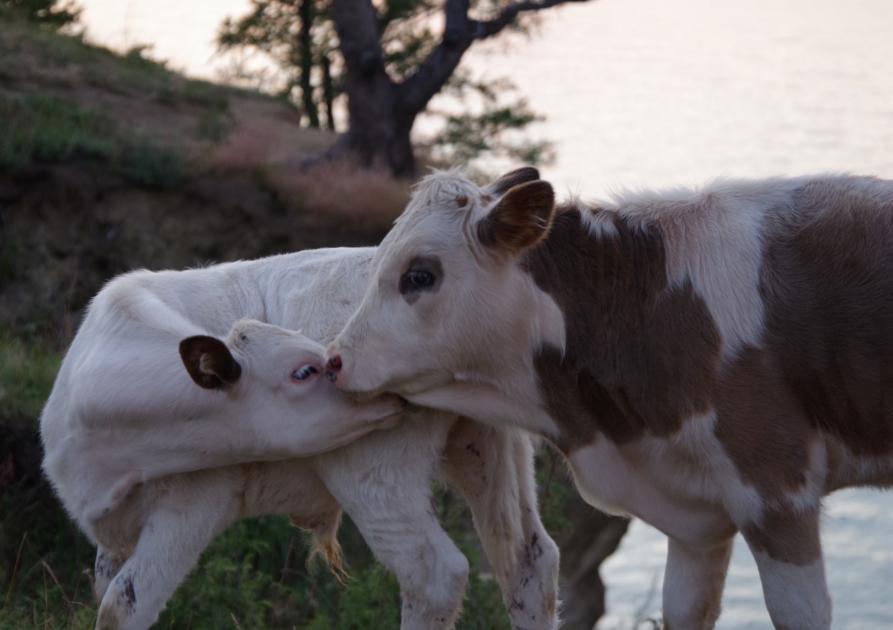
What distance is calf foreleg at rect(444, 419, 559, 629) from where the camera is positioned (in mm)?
5914

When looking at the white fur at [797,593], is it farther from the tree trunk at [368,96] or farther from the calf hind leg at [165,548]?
the tree trunk at [368,96]

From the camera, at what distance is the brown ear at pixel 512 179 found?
5.56m

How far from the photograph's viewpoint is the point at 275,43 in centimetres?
2242

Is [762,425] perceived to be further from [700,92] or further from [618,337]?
[700,92]

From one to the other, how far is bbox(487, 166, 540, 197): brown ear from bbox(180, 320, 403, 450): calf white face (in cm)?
93

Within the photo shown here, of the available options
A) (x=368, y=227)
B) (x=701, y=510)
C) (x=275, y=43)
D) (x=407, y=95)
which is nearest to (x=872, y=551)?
(x=368, y=227)

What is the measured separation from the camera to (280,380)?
5.63m

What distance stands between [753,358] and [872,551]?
995 cm

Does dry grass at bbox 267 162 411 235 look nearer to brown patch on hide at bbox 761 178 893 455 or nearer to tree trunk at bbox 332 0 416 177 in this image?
tree trunk at bbox 332 0 416 177

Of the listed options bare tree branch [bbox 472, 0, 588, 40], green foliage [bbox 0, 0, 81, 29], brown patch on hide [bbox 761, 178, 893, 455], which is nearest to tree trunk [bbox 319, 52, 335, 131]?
green foliage [bbox 0, 0, 81, 29]

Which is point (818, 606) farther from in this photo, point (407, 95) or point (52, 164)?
point (407, 95)

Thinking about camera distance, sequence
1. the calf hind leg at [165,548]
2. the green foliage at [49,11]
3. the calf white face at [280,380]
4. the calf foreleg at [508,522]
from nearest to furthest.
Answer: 1. the calf white face at [280,380]
2. the calf hind leg at [165,548]
3. the calf foreleg at [508,522]
4. the green foliage at [49,11]

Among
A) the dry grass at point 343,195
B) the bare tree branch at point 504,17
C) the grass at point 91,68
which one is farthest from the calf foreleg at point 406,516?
the bare tree branch at point 504,17

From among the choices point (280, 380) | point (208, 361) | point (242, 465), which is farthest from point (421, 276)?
point (242, 465)
